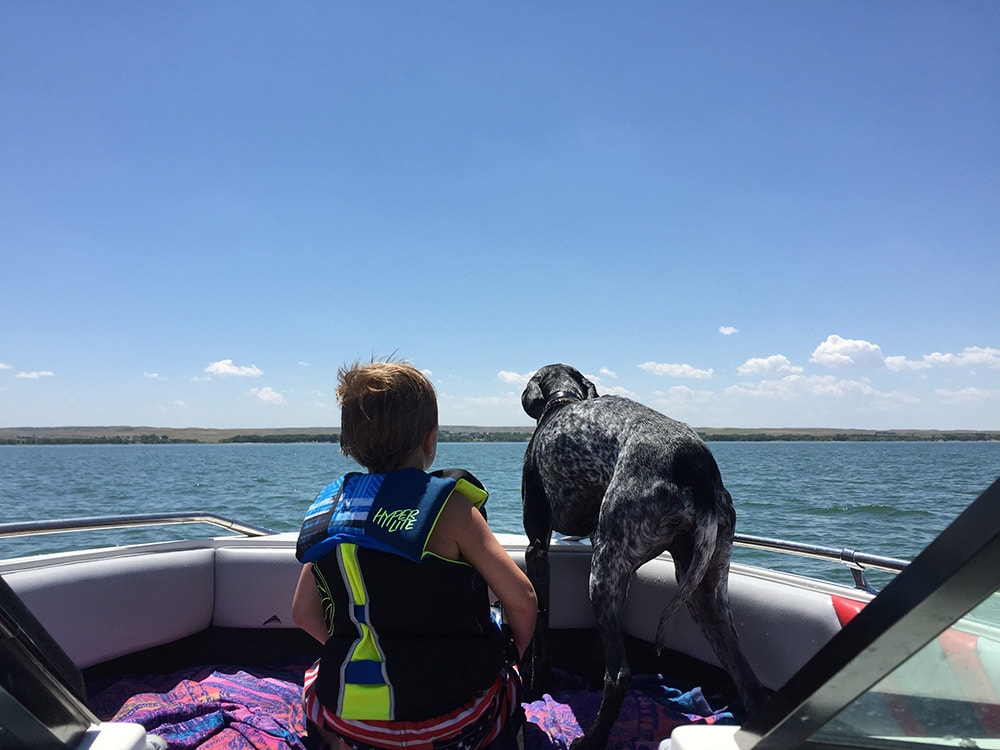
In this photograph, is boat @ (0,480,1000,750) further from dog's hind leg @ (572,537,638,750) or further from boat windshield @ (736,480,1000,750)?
dog's hind leg @ (572,537,638,750)

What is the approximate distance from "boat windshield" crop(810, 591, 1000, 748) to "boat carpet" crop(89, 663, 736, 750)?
1.81 meters

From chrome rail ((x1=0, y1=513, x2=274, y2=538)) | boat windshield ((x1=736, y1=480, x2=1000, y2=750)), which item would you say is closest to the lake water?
chrome rail ((x1=0, y1=513, x2=274, y2=538))

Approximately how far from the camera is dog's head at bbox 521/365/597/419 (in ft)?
13.1

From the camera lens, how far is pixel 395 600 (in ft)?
6.33

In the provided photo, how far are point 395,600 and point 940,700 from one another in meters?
1.26

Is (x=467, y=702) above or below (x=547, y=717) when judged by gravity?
above

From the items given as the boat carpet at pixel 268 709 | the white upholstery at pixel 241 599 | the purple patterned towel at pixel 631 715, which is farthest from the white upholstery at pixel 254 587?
the purple patterned towel at pixel 631 715

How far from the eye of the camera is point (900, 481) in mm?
25250

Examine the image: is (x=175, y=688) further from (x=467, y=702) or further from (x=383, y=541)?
(x=383, y=541)

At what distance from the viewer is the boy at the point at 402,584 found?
75.5 inches

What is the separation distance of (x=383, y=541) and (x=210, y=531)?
393 inches

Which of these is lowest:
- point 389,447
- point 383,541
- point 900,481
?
point 900,481

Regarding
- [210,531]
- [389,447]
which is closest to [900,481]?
[210,531]

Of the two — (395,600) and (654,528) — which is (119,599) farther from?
(654,528)
